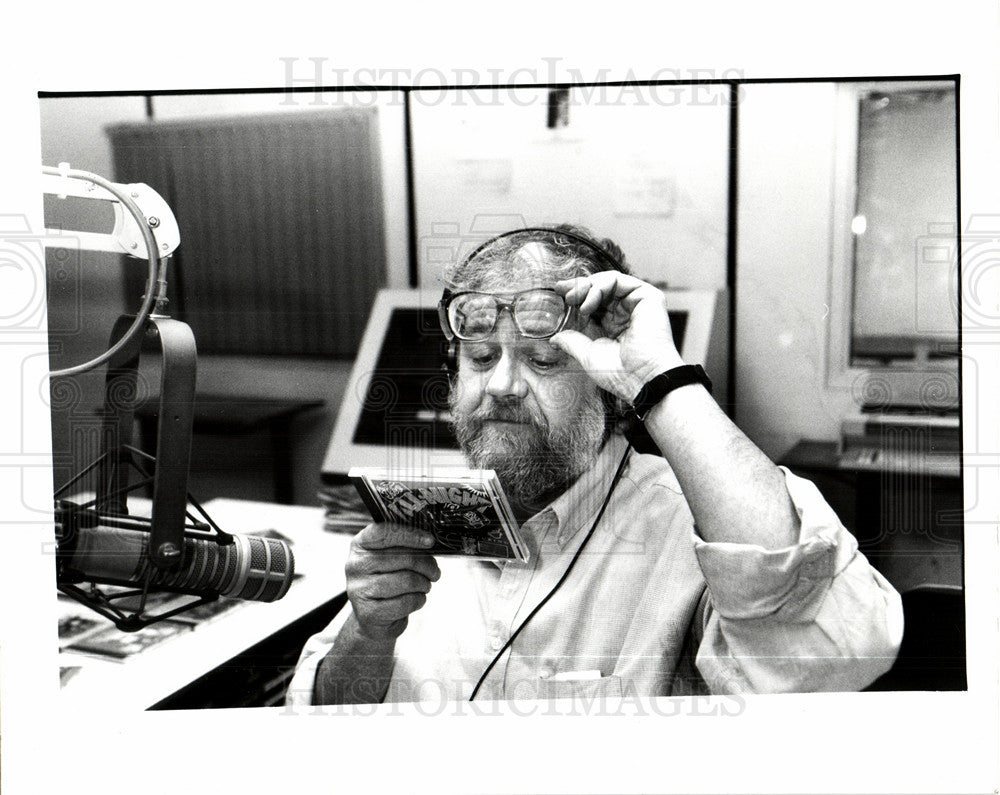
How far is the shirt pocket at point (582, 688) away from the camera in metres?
1.79

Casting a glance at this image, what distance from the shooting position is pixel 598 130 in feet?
5.88

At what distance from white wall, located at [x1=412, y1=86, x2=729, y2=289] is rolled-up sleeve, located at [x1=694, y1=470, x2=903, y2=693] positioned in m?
0.49

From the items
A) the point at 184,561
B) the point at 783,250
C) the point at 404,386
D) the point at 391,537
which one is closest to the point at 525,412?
the point at 404,386

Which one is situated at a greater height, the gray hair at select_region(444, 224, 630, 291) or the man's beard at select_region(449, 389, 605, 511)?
the gray hair at select_region(444, 224, 630, 291)

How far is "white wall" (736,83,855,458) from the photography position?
5.87 ft

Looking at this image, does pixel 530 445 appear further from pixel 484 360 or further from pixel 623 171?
pixel 623 171

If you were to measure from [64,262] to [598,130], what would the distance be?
1063 mm

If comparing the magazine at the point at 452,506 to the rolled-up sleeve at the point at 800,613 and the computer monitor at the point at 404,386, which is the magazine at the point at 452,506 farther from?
the rolled-up sleeve at the point at 800,613

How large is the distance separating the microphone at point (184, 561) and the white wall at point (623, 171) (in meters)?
0.73

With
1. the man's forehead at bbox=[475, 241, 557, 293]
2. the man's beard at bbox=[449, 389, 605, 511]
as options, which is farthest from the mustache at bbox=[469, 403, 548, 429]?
the man's forehead at bbox=[475, 241, 557, 293]

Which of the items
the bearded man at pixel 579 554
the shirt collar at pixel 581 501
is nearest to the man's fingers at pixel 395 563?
the bearded man at pixel 579 554

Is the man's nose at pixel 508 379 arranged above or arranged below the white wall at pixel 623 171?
below

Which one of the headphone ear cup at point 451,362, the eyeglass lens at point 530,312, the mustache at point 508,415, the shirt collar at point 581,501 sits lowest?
the shirt collar at point 581,501

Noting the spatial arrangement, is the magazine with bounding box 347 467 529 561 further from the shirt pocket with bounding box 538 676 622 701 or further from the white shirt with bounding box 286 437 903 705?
the shirt pocket with bounding box 538 676 622 701
